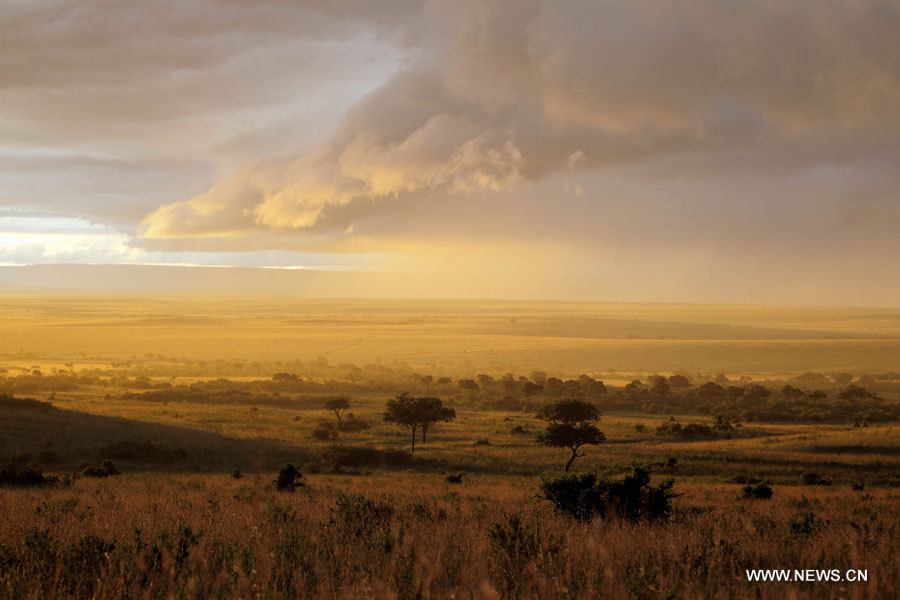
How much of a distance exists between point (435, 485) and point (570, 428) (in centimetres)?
1427

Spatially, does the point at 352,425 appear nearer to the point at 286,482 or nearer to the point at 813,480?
the point at 286,482

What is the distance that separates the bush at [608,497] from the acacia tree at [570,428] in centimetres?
2314

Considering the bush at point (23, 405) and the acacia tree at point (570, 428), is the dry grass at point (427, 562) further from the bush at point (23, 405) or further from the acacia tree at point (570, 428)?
the bush at point (23, 405)

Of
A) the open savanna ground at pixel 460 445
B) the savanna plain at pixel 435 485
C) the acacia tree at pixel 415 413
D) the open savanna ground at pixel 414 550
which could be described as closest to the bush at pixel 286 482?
the savanna plain at pixel 435 485

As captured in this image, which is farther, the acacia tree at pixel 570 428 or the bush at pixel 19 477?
the acacia tree at pixel 570 428

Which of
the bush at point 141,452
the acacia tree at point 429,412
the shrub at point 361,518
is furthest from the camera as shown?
the acacia tree at point 429,412

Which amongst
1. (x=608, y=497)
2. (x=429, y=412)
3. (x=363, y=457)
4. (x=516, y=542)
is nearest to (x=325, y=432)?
(x=429, y=412)

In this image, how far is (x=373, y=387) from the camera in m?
90.0

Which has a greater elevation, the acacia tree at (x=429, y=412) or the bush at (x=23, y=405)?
the acacia tree at (x=429, y=412)

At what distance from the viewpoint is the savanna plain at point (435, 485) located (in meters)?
5.81

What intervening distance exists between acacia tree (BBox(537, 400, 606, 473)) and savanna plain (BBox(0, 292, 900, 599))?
13 centimetres

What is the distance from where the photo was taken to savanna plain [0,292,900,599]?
581 cm

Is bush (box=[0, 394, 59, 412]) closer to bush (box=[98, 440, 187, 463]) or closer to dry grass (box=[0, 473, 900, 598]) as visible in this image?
bush (box=[98, 440, 187, 463])

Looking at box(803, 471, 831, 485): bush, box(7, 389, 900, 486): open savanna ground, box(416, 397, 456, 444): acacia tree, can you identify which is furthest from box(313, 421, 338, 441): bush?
box(803, 471, 831, 485): bush
